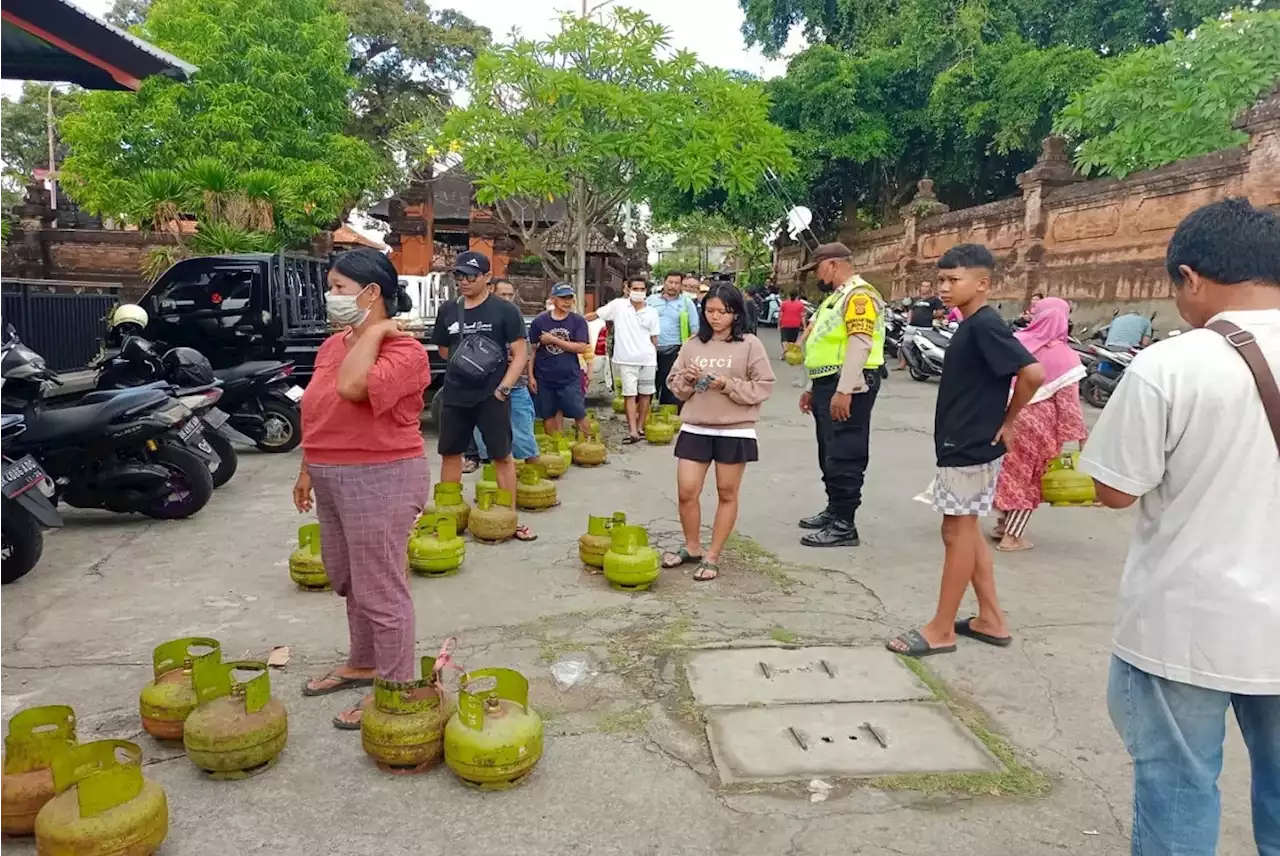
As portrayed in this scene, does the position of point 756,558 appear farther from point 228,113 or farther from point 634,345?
point 228,113

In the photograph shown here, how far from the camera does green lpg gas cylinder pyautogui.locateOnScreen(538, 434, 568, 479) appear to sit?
7.77m

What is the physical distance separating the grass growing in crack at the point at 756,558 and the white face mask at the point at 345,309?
9.80ft

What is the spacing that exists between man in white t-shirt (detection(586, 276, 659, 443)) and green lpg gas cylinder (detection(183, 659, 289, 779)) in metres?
6.84

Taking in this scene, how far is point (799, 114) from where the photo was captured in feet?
81.8

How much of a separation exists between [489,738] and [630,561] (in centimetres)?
203

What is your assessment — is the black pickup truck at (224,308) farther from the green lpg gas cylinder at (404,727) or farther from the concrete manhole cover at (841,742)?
the concrete manhole cover at (841,742)

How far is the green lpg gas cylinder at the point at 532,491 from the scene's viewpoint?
6.73 meters

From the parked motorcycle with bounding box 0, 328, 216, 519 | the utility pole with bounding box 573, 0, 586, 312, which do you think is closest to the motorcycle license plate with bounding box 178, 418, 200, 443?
the parked motorcycle with bounding box 0, 328, 216, 519

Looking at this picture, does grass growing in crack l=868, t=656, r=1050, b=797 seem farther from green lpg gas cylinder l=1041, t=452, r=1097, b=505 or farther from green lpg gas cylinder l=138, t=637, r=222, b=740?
green lpg gas cylinder l=1041, t=452, r=1097, b=505

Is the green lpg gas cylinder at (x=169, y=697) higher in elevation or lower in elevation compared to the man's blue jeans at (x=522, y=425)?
lower

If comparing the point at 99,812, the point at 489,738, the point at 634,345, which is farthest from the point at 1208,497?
the point at 634,345

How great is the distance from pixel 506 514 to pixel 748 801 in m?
3.21

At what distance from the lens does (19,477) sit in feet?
16.1

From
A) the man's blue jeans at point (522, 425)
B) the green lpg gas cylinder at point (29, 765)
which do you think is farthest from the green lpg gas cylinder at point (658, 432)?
the green lpg gas cylinder at point (29, 765)
